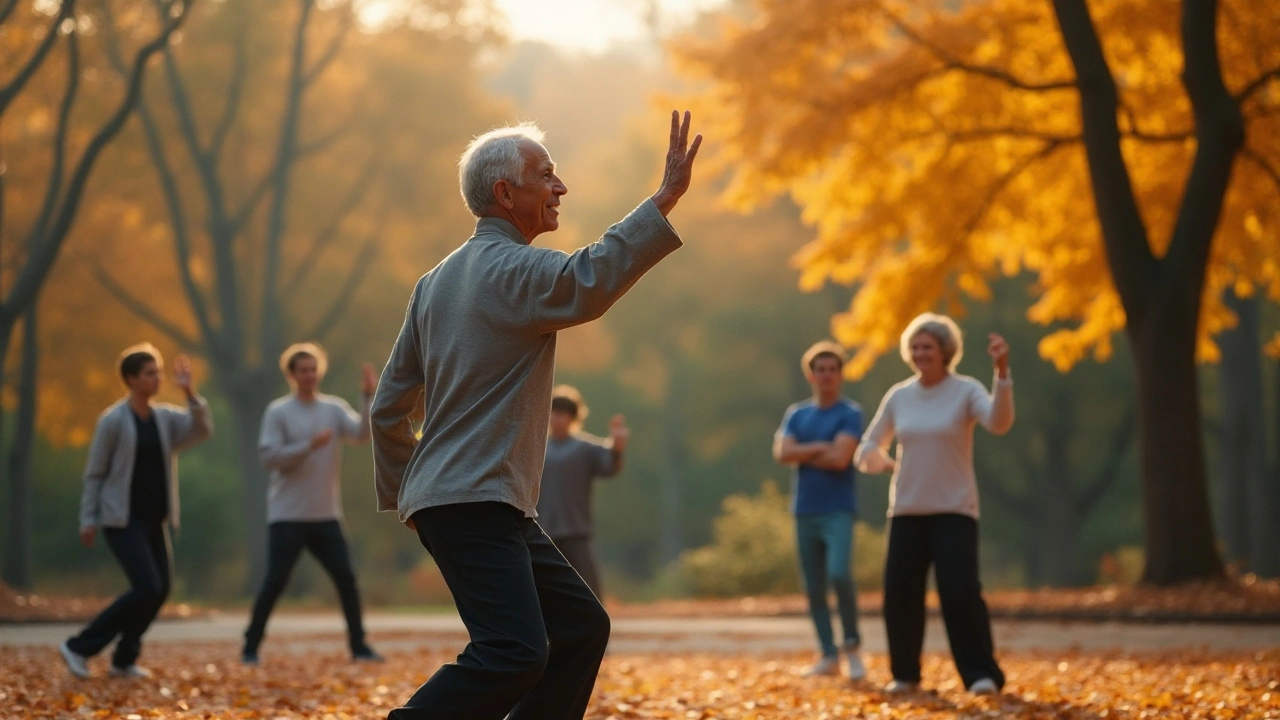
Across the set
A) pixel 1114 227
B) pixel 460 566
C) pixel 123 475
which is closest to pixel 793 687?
pixel 123 475

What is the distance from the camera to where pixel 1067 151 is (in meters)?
18.9

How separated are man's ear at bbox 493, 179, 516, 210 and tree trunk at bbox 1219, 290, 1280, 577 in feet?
64.8

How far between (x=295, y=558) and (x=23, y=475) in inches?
593

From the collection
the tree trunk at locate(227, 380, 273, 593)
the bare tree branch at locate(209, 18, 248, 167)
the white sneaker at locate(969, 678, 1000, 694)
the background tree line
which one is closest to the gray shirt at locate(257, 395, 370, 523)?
the white sneaker at locate(969, 678, 1000, 694)

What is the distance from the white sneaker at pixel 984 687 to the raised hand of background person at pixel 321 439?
187 inches

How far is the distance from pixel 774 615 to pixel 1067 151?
6.61m

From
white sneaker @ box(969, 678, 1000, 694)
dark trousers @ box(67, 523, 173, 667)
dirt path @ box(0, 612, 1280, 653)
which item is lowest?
dirt path @ box(0, 612, 1280, 653)

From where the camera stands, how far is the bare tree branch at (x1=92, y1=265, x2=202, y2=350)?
27.0m

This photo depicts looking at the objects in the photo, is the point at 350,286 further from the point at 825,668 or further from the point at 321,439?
the point at 825,668

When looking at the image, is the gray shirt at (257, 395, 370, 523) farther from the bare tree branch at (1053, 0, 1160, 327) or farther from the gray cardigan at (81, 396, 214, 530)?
the bare tree branch at (1053, 0, 1160, 327)

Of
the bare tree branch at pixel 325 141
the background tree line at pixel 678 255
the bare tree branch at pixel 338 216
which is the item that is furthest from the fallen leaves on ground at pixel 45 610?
the bare tree branch at pixel 338 216

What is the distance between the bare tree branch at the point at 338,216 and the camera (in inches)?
1147

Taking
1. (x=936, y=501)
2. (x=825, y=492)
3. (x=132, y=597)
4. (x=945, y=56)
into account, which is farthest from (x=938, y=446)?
(x=945, y=56)

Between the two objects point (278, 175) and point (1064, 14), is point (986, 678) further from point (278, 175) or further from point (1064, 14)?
point (278, 175)
